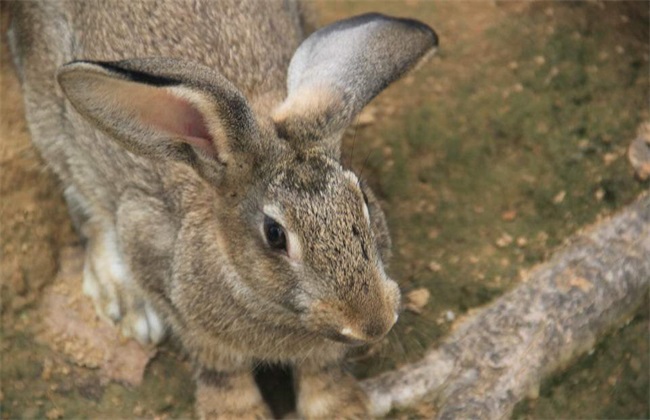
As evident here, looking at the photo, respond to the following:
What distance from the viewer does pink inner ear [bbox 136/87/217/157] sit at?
3.43m

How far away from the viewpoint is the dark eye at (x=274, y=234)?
342cm

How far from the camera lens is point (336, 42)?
4.02 m

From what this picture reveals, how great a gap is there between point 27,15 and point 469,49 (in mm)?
2122

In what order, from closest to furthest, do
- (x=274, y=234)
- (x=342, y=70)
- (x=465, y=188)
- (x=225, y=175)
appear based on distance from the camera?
(x=274, y=234) → (x=225, y=175) → (x=342, y=70) → (x=465, y=188)

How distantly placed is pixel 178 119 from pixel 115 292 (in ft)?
4.17

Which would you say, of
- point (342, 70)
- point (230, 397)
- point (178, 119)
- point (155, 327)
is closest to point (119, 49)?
point (178, 119)

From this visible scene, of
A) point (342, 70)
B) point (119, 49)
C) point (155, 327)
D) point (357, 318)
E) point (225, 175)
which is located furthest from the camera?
point (155, 327)

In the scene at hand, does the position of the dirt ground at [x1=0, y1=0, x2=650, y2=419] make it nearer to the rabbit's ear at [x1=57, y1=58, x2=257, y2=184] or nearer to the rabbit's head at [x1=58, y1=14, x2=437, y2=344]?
the rabbit's head at [x1=58, y1=14, x2=437, y2=344]

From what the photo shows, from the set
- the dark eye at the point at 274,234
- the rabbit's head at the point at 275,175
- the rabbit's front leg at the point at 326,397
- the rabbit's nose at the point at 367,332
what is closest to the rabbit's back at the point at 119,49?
the rabbit's head at the point at 275,175

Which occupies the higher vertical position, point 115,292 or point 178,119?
point 178,119

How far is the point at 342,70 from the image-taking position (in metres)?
3.90

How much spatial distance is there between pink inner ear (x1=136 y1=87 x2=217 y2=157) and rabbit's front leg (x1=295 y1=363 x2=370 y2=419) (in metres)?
1.03

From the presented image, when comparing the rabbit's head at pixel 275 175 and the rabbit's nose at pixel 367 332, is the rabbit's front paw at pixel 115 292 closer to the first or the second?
the rabbit's head at pixel 275 175

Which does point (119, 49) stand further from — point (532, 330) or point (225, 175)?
point (532, 330)
